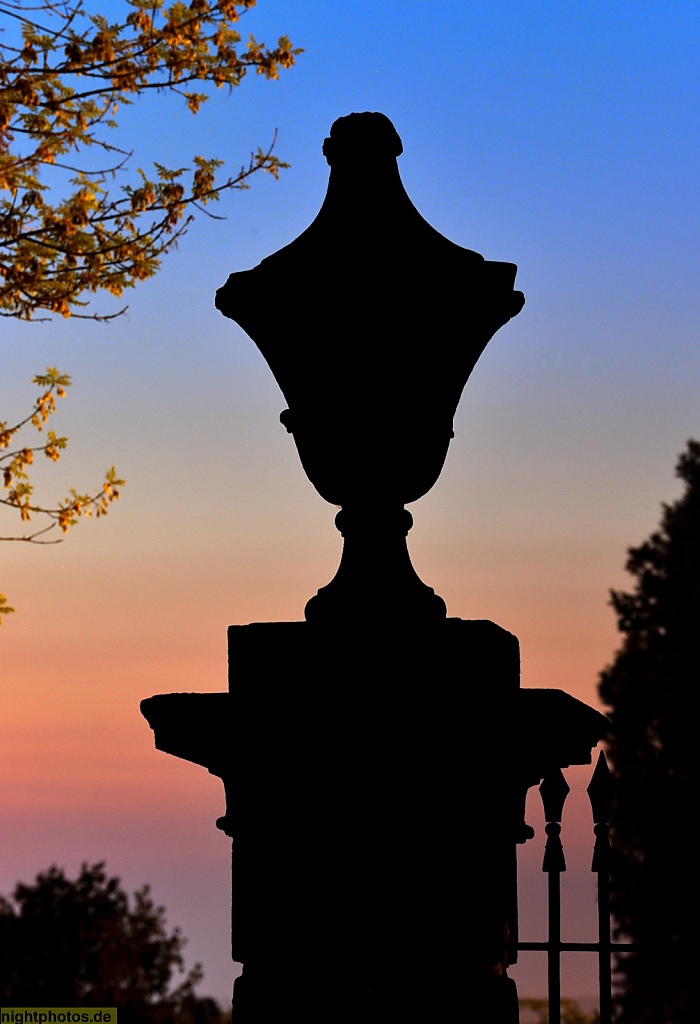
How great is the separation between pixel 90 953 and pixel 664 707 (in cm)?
1291

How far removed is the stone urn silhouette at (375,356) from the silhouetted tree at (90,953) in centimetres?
2310

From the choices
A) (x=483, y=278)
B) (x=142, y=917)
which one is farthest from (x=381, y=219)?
(x=142, y=917)

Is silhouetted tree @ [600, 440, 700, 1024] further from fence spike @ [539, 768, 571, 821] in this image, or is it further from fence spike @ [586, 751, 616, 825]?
fence spike @ [539, 768, 571, 821]

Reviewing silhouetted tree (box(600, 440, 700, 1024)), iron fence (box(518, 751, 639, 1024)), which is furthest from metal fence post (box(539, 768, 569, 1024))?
silhouetted tree (box(600, 440, 700, 1024))

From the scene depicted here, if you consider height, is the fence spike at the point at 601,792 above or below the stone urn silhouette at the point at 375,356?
below

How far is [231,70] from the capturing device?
8719mm

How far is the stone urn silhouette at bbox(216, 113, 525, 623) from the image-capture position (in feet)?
14.4

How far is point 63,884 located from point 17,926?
1.24 m

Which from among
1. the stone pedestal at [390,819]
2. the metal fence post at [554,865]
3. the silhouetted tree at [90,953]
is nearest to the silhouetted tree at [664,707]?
the silhouetted tree at [90,953]

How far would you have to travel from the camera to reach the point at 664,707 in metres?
23.2

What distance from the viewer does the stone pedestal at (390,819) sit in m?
4.13

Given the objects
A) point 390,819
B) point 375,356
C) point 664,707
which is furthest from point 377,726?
point 664,707

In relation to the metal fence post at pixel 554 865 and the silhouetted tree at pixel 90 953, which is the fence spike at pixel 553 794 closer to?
the metal fence post at pixel 554 865

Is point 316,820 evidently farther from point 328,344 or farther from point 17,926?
point 17,926
